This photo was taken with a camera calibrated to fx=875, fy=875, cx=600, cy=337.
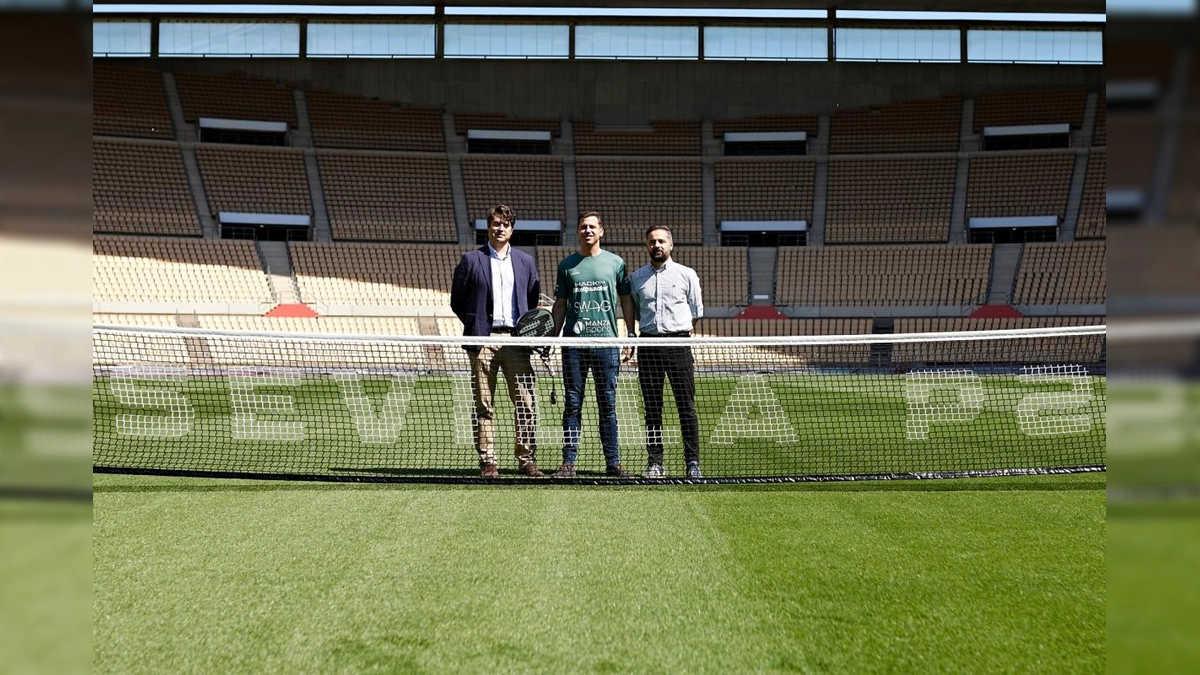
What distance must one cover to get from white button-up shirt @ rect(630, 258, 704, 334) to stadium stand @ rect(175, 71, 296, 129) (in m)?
27.6

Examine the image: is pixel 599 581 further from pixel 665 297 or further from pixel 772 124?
pixel 772 124

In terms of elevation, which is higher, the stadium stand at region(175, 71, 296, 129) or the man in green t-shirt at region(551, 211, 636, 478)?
the stadium stand at region(175, 71, 296, 129)

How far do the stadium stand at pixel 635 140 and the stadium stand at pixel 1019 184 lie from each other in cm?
1010

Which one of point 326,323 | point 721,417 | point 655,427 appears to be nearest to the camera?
point 655,427

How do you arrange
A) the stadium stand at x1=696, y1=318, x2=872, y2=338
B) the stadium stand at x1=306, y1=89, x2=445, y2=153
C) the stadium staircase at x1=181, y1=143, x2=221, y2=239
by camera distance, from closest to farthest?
A: the stadium stand at x1=696, y1=318, x2=872, y2=338 < the stadium staircase at x1=181, y1=143, x2=221, y2=239 < the stadium stand at x1=306, y1=89, x2=445, y2=153

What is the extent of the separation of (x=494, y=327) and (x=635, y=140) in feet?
87.3

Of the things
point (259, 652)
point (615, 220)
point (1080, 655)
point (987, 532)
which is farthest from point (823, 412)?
point (615, 220)

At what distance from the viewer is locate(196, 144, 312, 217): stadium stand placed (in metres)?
29.3

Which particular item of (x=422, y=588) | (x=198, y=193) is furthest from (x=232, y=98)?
(x=422, y=588)

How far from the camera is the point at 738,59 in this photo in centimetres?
3061

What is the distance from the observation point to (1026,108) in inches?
1245

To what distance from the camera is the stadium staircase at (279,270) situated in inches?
1065
